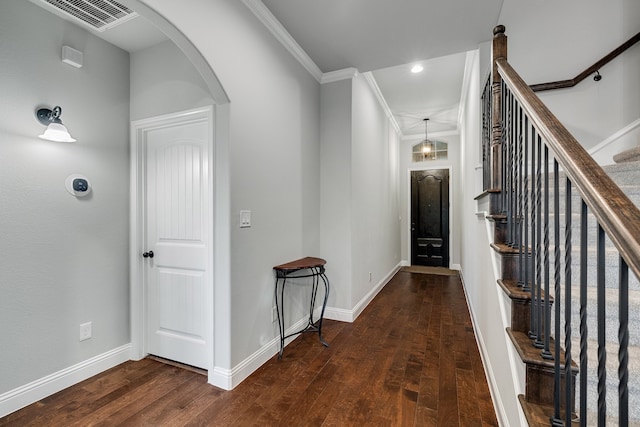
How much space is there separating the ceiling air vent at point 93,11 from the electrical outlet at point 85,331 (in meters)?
2.23

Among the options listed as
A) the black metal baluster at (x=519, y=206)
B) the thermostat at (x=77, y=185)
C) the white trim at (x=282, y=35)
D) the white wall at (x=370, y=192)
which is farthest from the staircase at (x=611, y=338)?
the thermostat at (x=77, y=185)

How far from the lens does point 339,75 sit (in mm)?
3271

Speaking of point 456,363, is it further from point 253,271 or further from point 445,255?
point 445,255

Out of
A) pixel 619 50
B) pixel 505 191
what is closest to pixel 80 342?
pixel 505 191

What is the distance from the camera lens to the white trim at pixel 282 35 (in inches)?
87.5

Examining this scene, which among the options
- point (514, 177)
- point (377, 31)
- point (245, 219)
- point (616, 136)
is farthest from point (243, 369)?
point (616, 136)

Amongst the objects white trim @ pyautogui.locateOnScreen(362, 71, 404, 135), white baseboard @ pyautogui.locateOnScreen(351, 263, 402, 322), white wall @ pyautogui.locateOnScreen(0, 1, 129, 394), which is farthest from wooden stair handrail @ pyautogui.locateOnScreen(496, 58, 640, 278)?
white trim @ pyautogui.locateOnScreen(362, 71, 404, 135)

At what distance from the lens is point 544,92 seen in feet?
9.05

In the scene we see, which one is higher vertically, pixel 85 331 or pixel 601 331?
pixel 601 331

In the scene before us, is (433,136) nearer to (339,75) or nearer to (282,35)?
(339,75)

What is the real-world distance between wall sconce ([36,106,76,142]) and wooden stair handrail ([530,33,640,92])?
3882 millimetres

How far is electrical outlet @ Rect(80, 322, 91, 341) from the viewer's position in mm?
2152

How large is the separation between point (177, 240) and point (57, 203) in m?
0.81

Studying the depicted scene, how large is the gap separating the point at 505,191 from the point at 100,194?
9.62 ft
